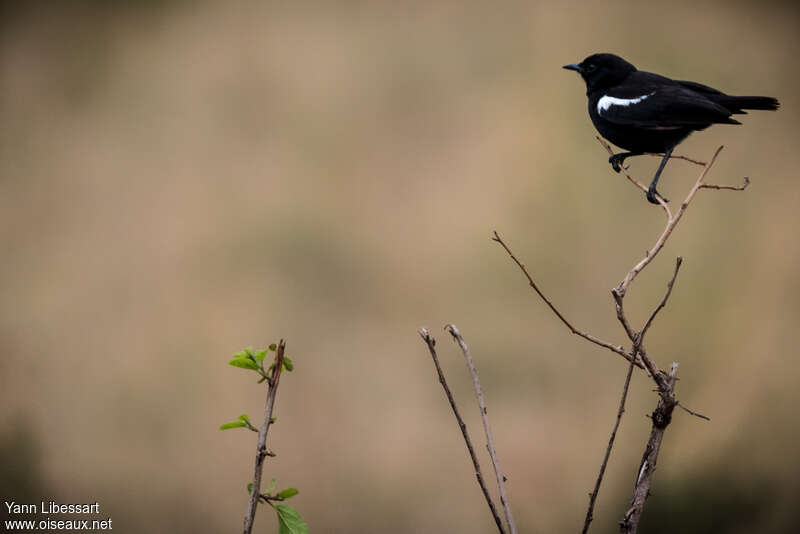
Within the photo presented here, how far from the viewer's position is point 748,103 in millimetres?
997

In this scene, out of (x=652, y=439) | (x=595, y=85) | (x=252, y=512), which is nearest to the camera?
(x=252, y=512)

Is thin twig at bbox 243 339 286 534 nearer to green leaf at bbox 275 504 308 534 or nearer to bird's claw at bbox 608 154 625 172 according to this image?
green leaf at bbox 275 504 308 534

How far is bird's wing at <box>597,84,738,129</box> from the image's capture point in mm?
973

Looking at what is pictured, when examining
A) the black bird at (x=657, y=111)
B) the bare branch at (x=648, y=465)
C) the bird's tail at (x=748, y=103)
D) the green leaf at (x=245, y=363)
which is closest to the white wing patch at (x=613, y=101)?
the black bird at (x=657, y=111)

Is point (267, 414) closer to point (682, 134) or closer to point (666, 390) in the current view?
point (666, 390)

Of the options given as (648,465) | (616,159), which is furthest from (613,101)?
(648,465)

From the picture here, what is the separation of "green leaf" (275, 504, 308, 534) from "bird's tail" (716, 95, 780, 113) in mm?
805

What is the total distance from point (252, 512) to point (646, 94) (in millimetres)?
855

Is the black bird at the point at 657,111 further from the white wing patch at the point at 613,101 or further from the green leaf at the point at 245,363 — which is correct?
the green leaf at the point at 245,363

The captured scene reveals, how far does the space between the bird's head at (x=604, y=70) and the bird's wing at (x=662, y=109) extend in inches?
3.3

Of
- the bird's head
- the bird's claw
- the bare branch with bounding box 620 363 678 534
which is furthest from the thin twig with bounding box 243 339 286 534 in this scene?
the bird's head

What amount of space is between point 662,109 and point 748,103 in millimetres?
116

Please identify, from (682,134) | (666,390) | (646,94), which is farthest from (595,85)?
(666,390)

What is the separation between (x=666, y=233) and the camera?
0.81 meters
